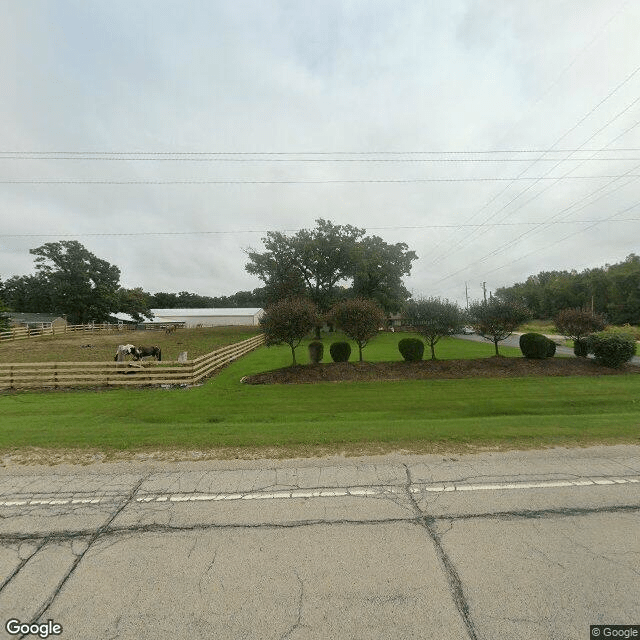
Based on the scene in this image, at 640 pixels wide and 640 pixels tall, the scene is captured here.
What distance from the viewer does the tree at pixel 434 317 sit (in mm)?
16625

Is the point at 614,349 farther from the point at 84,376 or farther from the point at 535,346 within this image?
the point at 84,376

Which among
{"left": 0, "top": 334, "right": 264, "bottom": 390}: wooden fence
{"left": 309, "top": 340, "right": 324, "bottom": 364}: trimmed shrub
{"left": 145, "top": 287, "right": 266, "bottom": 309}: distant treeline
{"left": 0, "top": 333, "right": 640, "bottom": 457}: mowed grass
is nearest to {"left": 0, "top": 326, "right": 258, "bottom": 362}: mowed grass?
{"left": 0, "top": 334, "right": 264, "bottom": 390}: wooden fence

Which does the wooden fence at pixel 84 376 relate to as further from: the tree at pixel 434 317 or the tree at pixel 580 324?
the tree at pixel 580 324

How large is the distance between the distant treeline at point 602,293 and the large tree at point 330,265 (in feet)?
76.2

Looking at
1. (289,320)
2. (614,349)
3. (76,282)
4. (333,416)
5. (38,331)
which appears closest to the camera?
(333,416)

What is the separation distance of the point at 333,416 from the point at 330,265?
36731 mm

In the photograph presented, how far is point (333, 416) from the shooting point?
28.0ft

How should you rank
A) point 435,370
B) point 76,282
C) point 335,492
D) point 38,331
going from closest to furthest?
point 335,492 < point 435,370 < point 38,331 < point 76,282

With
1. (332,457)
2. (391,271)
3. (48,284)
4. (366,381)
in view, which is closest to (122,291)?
(48,284)

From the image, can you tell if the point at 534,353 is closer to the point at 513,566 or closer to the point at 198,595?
the point at 513,566

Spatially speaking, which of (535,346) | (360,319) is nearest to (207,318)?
(360,319)

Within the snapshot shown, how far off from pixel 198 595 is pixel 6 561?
1.97m

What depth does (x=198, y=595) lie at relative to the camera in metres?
2.67

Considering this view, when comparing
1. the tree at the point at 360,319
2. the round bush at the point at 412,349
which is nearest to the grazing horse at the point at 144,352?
the tree at the point at 360,319
